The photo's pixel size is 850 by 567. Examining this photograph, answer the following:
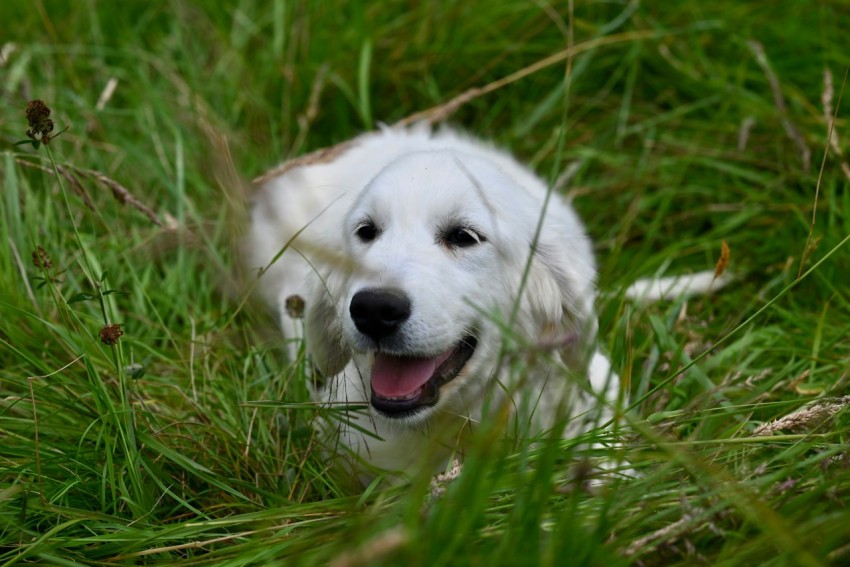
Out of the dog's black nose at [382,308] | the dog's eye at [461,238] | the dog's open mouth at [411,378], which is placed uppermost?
the dog's eye at [461,238]

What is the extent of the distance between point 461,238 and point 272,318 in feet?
3.59

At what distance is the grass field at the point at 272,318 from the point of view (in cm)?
189

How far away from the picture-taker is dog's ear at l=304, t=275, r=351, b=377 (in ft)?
9.34

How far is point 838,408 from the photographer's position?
2070 millimetres

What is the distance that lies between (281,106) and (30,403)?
97.2 inches

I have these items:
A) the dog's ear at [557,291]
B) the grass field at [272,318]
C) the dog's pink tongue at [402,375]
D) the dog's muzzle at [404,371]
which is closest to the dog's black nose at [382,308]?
the dog's muzzle at [404,371]

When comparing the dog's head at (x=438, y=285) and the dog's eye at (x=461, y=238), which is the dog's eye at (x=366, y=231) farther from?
the dog's eye at (x=461, y=238)

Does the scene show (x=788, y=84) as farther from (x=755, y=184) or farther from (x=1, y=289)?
(x=1, y=289)

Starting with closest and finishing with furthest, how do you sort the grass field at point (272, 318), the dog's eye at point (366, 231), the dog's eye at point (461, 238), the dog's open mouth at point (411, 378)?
the grass field at point (272, 318)
the dog's open mouth at point (411, 378)
the dog's eye at point (461, 238)
the dog's eye at point (366, 231)

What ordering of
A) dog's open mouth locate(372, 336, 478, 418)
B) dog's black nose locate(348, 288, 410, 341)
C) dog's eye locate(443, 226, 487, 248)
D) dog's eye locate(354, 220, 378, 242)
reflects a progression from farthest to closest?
1. dog's eye locate(354, 220, 378, 242)
2. dog's eye locate(443, 226, 487, 248)
3. dog's open mouth locate(372, 336, 478, 418)
4. dog's black nose locate(348, 288, 410, 341)

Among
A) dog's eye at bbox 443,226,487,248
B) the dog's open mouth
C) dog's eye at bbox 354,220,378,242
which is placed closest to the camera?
the dog's open mouth

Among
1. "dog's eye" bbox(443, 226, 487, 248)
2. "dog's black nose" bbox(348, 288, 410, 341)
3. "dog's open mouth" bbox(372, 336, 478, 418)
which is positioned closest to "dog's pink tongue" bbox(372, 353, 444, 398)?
"dog's open mouth" bbox(372, 336, 478, 418)

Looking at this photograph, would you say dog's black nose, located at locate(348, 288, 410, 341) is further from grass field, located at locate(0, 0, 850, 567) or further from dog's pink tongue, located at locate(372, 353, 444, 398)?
grass field, located at locate(0, 0, 850, 567)

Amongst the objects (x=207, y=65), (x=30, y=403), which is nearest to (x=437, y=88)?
(x=207, y=65)
